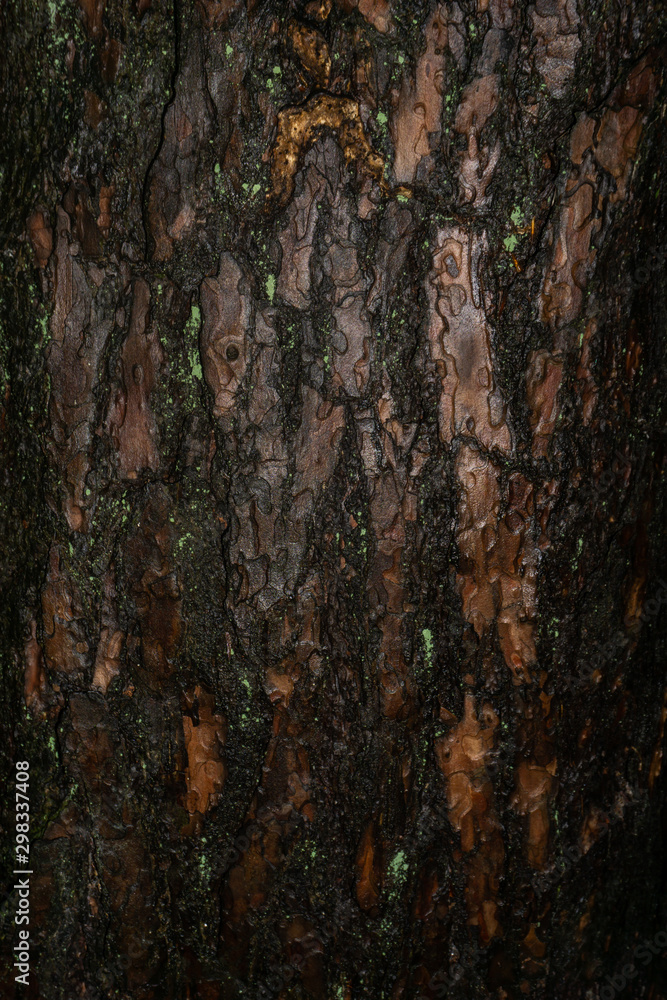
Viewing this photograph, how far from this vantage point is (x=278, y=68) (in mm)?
864

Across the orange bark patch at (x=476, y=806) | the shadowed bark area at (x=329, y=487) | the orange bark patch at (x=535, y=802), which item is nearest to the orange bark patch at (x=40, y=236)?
the shadowed bark area at (x=329, y=487)

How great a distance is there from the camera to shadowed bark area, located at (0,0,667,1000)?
874mm

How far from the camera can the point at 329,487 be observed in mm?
916

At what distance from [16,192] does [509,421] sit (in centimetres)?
69

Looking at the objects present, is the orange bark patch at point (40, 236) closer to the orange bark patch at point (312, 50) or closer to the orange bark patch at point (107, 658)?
the orange bark patch at point (312, 50)

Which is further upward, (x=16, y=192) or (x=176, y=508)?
(x=16, y=192)

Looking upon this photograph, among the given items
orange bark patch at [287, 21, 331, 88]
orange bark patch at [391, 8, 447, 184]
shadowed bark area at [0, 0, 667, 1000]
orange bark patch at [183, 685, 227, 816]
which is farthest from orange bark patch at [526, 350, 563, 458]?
orange bark patch at [183, 685, 227, 816]

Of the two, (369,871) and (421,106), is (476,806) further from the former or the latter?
(421,106)

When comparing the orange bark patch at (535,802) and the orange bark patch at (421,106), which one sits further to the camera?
the orange bark patch at (535,802)

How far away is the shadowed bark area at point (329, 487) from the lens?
0.87 meters

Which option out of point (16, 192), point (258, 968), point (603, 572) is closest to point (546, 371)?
point (603, 572)

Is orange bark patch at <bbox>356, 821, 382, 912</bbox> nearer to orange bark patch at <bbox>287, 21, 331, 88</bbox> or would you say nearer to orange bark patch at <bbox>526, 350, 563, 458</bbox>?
orange bark patch at <bbox>526, 350, 563, 458</bbox>

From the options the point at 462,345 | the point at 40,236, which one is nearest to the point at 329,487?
the point at 462,345

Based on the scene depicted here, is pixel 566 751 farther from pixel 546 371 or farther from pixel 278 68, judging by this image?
pixel 278 68
